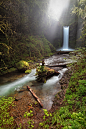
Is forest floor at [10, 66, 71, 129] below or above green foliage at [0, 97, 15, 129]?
below

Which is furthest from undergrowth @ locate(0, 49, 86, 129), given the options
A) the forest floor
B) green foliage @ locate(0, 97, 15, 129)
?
the forest floor

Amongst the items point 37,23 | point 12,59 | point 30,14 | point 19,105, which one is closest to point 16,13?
point 30,14

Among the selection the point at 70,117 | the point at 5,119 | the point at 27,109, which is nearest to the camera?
the point at 70,117

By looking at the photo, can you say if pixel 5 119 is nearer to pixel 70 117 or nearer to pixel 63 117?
pixel 63 117

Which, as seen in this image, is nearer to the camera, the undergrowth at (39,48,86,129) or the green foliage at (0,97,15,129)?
the undergrowth at (39,48,86,129)

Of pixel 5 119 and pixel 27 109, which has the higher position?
pixel 5 119

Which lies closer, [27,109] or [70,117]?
[70,117]

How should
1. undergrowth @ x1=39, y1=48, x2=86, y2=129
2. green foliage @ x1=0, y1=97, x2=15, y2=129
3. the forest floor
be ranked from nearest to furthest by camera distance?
undergrowth @ x1=39, y1=48, x2=86, y2=129 < green foliage @ x1=0, y1=97, x2=15, y2=129 < the forest floor

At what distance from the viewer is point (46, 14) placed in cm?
2319

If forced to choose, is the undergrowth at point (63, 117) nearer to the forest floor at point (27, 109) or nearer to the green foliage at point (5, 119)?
the green foliage at point (5, 119)

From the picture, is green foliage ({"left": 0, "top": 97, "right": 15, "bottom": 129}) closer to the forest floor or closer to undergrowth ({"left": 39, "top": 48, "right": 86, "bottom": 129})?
the forest floor

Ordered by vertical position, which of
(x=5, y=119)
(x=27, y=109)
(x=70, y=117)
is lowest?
(x=27, y=109)

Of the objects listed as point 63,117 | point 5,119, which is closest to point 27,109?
point 5,119

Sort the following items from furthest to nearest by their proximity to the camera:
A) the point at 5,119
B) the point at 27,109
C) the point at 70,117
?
the point at 27,109
the point at 5,119
the point at 70,117
